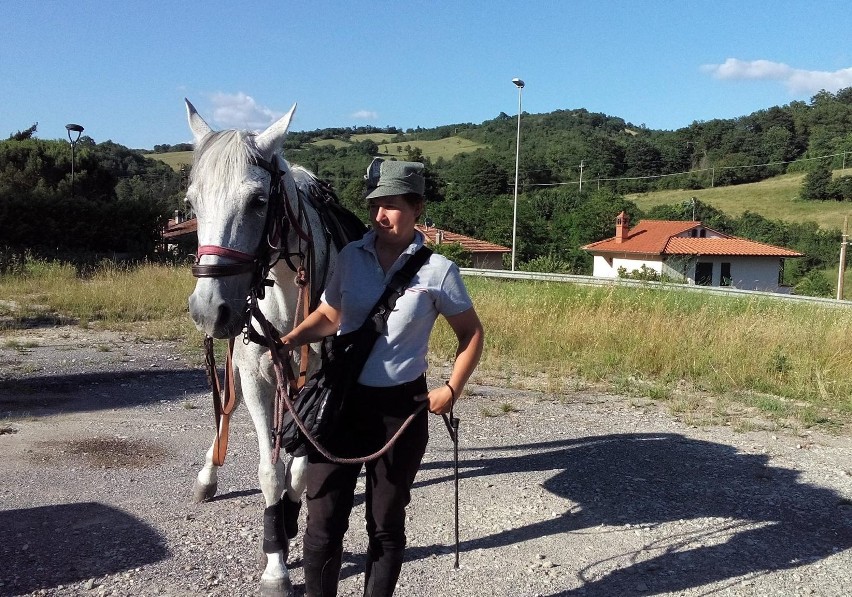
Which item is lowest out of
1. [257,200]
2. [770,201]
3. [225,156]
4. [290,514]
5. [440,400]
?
[290,514]

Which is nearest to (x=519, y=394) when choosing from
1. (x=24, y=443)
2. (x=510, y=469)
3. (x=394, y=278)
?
(x=510, y=469)

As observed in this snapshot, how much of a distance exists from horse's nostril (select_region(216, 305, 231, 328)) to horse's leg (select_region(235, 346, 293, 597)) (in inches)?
34.1

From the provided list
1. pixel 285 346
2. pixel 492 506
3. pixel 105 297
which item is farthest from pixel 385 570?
pixel 105 297

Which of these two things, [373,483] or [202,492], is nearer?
[373,483]

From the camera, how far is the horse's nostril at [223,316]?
2523 mm

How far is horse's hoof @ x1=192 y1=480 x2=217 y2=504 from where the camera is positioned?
4.49m

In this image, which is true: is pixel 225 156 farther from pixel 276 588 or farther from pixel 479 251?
pixel 479 251

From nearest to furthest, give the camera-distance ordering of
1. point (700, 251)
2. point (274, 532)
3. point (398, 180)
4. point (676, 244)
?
point (398, 180)
point (274, 532)
point (700, 251)
point (676, 244)

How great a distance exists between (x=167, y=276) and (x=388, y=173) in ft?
44.3

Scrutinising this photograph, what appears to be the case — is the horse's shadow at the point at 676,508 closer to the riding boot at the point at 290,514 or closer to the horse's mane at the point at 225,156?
the riding boot at the point at 290,514

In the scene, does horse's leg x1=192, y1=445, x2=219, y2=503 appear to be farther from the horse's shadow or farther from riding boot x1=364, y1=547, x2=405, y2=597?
riding boot x1=364, y1=547, x2=405, y2=597

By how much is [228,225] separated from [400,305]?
743 millimetres

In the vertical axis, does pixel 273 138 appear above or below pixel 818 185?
below

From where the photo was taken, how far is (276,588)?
3307 millimetres
